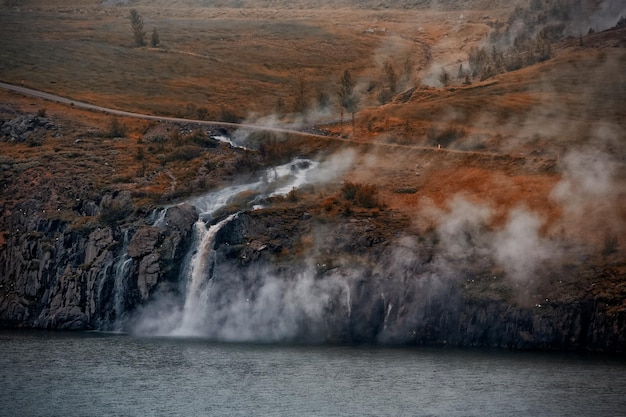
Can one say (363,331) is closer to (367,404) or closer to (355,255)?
(355,255)

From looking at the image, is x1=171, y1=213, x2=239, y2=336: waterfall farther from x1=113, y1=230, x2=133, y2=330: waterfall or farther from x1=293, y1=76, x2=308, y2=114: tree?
x1=293, y1=76, x2=308, y2=114: tree

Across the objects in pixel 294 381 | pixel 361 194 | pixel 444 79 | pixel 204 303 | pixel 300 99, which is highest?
pixel 444 79

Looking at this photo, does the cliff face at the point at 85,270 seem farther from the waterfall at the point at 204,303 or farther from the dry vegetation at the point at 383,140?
the dry vegetation at the point at 383,140

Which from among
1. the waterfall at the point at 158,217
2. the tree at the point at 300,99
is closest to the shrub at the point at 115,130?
the tree at the point at 300,99

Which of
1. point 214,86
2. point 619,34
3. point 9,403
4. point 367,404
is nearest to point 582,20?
point 619,34

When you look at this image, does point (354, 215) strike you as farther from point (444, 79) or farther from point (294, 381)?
point (444, 79)

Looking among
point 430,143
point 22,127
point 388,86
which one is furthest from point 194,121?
point 388,86

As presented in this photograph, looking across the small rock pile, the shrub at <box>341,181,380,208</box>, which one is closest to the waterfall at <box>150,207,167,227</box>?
the shrub at <box>341,181,380,208</box>
